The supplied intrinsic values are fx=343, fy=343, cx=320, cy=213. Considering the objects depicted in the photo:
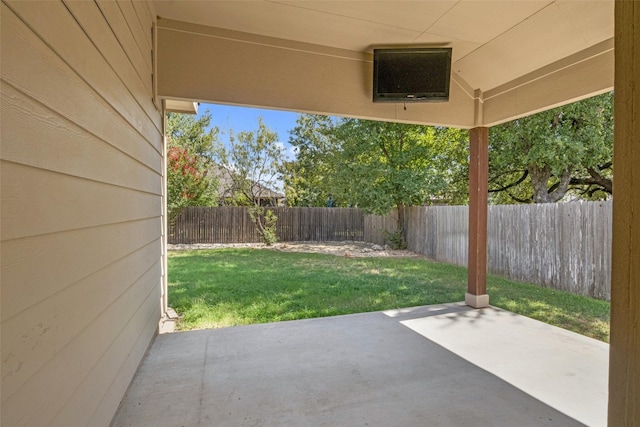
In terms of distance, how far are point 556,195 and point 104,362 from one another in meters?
10.9

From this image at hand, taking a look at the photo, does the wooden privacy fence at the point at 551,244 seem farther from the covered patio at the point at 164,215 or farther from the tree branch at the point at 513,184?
the tree branch at the point at 513,184

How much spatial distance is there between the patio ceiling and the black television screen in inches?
5.1

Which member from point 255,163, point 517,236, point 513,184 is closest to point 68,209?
point 517,236

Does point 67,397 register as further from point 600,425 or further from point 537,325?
point 537,325

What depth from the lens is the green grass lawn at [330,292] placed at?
3943 millimetres

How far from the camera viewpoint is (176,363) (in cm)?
266

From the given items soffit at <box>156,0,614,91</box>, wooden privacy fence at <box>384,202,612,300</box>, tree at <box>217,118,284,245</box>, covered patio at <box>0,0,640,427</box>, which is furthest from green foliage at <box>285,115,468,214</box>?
soffit at <box>156,0,614,91</box>

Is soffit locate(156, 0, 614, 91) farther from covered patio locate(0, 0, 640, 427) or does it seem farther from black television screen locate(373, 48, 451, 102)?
black television screen locate(373, 48, 451, 102)

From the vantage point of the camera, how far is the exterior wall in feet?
3.13

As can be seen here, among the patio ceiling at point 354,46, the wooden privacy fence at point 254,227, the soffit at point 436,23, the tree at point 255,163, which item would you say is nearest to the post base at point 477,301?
the patio ceiling at point 354,46

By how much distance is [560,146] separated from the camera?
26.2 ft

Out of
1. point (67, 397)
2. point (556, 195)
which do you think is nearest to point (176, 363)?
point (67, 397)

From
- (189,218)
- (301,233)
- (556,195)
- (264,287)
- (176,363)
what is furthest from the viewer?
(301,233)

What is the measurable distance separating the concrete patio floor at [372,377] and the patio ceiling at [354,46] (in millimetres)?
2204
